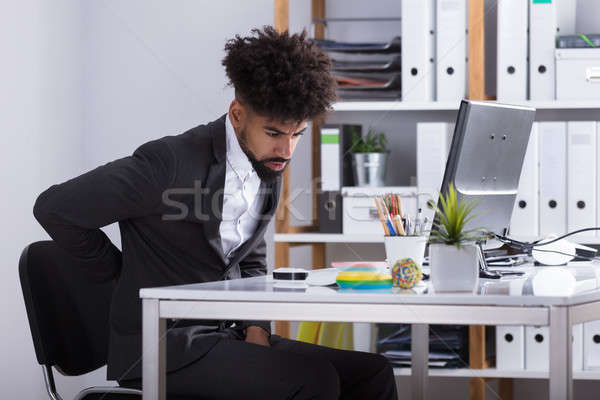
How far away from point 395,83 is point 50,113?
4.13 ft

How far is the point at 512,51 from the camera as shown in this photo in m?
2.31

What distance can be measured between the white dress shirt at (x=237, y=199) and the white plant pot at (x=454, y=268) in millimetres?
476

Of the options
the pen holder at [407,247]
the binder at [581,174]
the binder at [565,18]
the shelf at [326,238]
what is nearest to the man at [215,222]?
the pen holder at [407,247]

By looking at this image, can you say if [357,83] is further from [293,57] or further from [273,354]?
[273,354]

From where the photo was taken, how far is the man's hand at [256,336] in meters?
1.51

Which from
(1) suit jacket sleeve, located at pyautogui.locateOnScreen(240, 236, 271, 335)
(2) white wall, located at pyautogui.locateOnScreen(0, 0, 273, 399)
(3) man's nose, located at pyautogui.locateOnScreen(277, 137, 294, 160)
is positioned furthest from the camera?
(2) white wall, located at pyautogui.locateOnScreen(0, 0, 273, 399)

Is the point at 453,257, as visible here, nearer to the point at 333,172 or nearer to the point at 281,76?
the point at 281,76

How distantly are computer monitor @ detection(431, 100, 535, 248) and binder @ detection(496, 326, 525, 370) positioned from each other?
0.70 meters

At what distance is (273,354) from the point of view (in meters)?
1.26

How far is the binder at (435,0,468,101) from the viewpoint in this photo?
2324 mm

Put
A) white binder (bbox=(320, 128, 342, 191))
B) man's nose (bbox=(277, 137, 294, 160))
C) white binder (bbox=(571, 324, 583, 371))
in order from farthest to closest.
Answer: white binder (bbox=(320, 128, 342, 191)), white binder (bbox=(571, 324, 583, 371)), man's nose (bbox=(277, 137, 294, 160))

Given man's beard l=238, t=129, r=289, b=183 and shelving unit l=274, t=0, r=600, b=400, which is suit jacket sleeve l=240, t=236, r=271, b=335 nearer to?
man's beard l=238, t=129, r=289, b=183

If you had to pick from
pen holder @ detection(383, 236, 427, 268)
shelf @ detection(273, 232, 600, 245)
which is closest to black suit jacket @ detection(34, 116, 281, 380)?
pen holder @ detection(383, 236, 427, 268)

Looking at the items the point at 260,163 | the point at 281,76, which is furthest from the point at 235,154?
the point at 281,76
